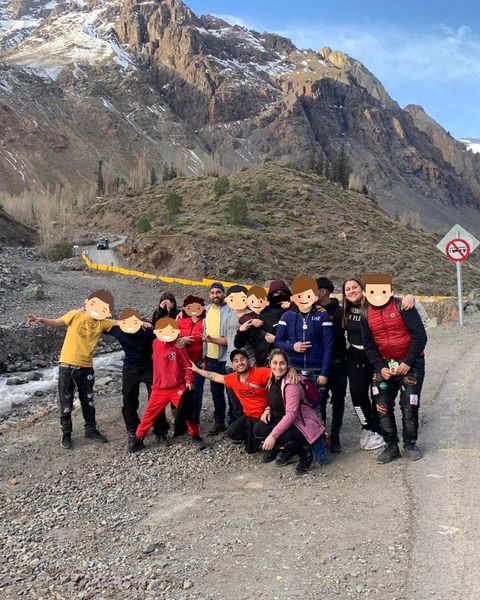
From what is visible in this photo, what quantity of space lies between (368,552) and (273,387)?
2.12 m

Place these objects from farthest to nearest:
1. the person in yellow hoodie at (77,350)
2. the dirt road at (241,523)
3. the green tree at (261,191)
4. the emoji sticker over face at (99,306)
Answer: the green tree at (261,191), the person in yellow hoodie at (77,350), the emoji sticker over face at (99,306), the dirt road at (241,523)

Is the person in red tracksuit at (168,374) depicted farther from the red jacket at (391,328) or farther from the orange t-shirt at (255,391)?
the red jacket at (391,328)

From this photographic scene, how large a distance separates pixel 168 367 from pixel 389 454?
9.09ft

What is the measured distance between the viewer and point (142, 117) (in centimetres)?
18300

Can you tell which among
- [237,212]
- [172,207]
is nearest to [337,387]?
[237,212]

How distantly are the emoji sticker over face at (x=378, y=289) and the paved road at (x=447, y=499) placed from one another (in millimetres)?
1626

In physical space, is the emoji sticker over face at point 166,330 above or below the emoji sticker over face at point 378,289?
below

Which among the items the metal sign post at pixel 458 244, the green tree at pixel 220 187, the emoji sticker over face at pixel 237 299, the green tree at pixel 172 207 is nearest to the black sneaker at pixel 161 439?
the emoji sticker over face at pixel 237 299

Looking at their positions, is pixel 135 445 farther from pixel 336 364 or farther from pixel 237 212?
pixel 237 212

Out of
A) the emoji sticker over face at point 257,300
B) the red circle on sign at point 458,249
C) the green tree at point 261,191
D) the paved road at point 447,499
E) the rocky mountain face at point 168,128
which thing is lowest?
the paved road at point 447,499

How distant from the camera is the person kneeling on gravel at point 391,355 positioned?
546cm

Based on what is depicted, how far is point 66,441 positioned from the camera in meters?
7.67

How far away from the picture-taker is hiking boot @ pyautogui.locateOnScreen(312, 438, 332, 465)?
5.97 metres

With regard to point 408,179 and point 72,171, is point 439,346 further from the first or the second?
point 408,179
